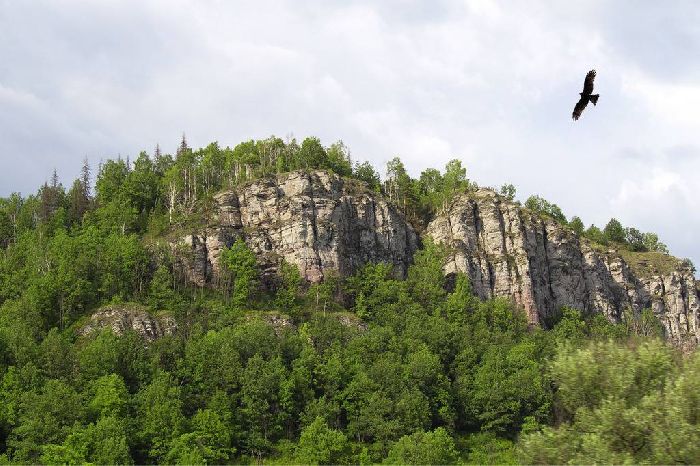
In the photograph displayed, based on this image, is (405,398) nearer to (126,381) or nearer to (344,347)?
(344,347)

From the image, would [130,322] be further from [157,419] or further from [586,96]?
[586,96]

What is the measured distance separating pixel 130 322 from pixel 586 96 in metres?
108

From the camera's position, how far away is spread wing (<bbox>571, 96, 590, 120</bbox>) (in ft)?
98.1

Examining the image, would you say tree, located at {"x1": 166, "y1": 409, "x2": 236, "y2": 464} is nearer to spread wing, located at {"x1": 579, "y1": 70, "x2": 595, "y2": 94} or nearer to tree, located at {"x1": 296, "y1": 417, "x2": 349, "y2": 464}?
tree, located at {"x1": 296, "y1": 417, "x2": 349, "y2": 464}

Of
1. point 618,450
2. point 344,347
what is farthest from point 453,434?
point 618,450

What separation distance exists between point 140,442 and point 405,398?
41.2 metres

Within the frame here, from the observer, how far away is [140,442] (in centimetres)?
10044

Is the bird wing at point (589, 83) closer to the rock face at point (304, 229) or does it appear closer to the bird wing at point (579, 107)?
the bird wing at point (579, 107)

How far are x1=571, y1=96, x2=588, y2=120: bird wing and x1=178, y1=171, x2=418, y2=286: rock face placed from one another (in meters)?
121

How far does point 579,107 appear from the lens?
30.0 metres

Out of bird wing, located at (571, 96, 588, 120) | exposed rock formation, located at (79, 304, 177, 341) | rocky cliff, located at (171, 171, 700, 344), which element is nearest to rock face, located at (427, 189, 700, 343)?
rocky cliff, located at (171, 171, 700, 344)

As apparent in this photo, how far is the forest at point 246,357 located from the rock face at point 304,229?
4.00 m

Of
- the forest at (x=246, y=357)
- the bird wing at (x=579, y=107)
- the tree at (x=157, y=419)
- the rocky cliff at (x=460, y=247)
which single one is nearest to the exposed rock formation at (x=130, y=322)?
the forest at (x=246, y=357)

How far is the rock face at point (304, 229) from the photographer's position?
491ft
